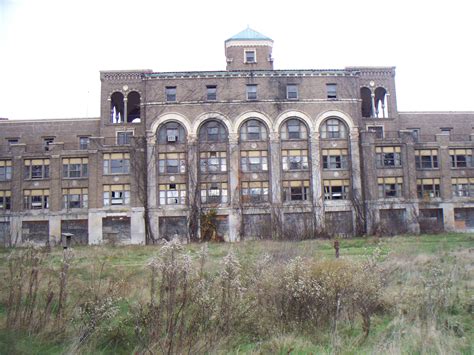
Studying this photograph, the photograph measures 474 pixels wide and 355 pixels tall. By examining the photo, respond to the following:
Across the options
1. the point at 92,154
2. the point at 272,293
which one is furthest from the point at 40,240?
the point at 272,293

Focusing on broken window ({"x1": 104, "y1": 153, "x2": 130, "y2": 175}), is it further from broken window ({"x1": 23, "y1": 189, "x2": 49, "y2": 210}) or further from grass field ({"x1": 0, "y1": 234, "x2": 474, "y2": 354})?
grass field ({"x1": 0, "y1": 234, "x2": 474, "y2": 354})

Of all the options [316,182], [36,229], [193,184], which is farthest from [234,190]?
→ [36,229]

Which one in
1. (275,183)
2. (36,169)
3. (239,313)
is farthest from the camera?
(36,169)

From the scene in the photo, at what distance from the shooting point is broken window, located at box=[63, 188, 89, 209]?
157ft

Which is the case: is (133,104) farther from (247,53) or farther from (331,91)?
(331,91)

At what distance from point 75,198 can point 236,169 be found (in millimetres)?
15424

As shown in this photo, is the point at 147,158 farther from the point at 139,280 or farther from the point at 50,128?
the point at 139,280

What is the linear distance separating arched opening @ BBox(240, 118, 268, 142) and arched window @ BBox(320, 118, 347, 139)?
5687 mm

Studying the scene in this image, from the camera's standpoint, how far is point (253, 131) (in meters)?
48.4

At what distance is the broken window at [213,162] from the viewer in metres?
47.8

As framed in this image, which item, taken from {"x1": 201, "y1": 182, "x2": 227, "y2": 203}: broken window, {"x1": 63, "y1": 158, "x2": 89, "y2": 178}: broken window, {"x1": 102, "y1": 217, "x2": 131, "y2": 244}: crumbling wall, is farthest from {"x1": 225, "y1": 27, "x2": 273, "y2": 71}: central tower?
{"x1": 102, "y1": 217, "x2": 131, "y2": 244}: crumbling wall

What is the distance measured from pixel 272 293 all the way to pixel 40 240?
39486mm

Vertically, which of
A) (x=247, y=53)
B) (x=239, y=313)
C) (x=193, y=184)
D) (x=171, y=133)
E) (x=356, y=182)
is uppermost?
(x=247, y=53)

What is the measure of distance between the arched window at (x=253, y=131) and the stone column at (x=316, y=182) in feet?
15.5
